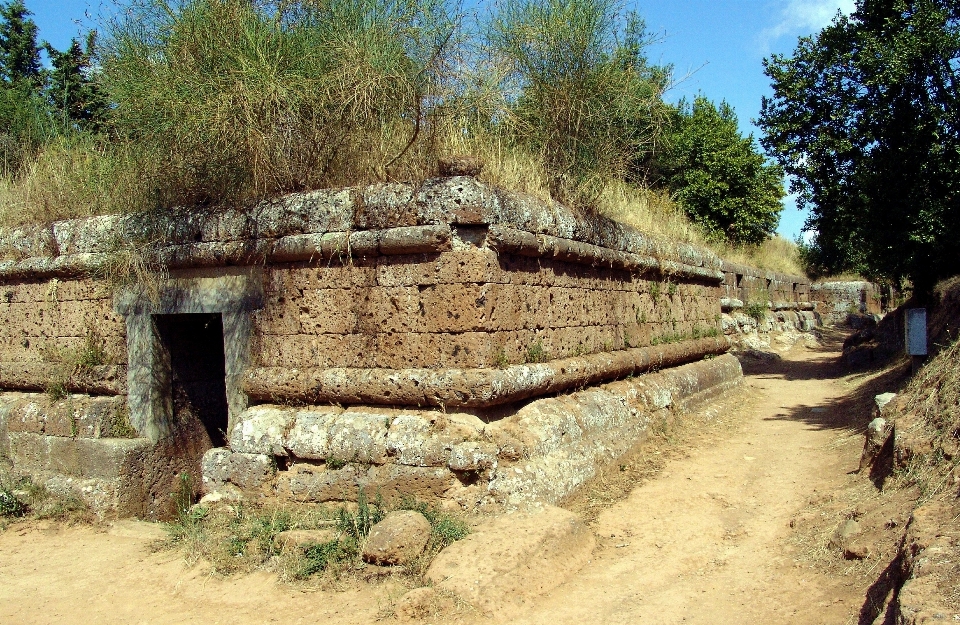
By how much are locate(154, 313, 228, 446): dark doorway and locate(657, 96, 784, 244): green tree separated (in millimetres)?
15166

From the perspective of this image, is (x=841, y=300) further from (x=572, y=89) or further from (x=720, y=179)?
(x=572, y=89)

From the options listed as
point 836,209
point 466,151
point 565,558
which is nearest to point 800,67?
point 836,209

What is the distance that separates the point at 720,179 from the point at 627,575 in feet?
57.1

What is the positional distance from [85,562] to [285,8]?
4674mm

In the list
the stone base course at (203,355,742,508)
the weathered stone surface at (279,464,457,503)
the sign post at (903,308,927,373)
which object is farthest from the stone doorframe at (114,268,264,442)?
the sign post at (903,308,927,373)

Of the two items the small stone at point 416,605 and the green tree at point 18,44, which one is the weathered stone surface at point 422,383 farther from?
the green tree at point 18,44

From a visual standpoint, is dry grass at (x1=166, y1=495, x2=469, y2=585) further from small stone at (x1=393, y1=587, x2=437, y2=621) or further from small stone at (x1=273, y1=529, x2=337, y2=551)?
small stone at (x1=393, y1=587, x2=437, y2=621)

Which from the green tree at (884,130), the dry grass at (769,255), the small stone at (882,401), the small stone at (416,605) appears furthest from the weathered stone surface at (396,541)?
the dry grass at (769,255)

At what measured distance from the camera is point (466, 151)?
5.61m

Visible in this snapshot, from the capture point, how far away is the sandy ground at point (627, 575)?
3.83m

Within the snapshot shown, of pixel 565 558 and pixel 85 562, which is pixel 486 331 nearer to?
pixel 565 558

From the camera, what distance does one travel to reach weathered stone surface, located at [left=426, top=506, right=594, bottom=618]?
382cm

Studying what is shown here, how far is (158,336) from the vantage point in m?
6.43

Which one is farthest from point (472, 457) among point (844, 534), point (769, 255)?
point (769, 255)
